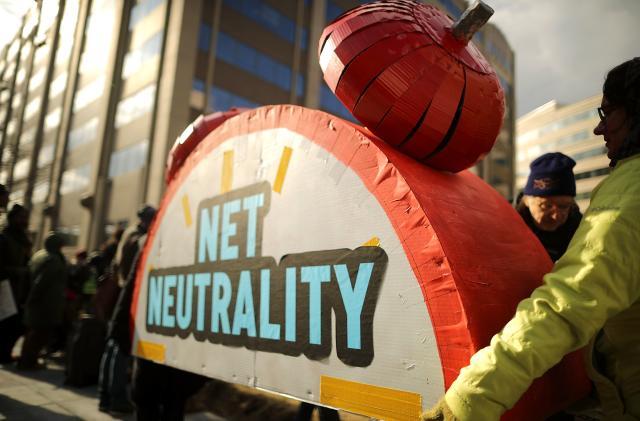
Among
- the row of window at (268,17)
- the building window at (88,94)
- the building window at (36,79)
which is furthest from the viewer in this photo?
the building window at (36,79)

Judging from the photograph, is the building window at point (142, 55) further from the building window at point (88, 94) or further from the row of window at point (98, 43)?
the building window at point (88, 94)

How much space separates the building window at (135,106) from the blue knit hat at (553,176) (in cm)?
1777

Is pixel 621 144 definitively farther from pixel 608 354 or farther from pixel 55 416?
pixel 55 416

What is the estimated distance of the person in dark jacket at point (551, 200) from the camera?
6.81 ft

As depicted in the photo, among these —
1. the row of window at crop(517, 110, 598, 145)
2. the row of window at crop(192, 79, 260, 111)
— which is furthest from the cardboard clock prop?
the row of window at crop(517, 110, 598, 145)

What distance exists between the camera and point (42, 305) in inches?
222

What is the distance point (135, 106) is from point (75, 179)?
7146 mm

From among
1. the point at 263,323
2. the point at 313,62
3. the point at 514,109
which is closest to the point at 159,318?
the point at 263,323

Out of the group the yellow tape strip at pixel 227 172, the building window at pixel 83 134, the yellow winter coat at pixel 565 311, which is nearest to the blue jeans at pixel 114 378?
the yellow tape strip at pixel 227 172

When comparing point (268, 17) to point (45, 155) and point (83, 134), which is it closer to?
point (83, 134)

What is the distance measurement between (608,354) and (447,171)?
91cm

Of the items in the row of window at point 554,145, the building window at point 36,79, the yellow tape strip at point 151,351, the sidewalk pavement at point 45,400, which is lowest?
the sidewalk pavement at point 45,400

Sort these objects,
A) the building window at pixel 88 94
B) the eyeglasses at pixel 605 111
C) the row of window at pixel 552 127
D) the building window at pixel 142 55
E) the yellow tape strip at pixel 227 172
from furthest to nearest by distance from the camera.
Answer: the row of window at pixel 552 127, the building window at pixel 88 94, the building window at pixel 142 55, the yellow tape strip at pixel 227 172, the eyeglasses at pixel 605 111

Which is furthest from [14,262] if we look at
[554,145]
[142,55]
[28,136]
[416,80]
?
[554,145]
